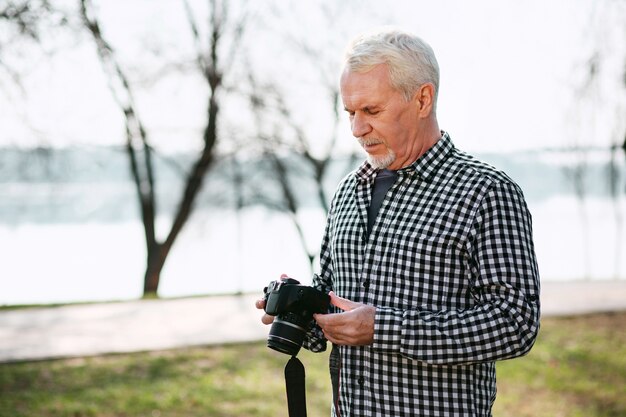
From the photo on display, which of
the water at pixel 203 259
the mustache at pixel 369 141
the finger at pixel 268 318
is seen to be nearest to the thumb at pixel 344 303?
the finger at pixel 268 318

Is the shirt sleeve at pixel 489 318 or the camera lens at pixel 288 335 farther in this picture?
the camera lens at pixel 288 335

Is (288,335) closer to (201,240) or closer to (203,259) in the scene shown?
(201,240)

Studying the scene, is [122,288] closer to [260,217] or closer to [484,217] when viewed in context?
[260,217]

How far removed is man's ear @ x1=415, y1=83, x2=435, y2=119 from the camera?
182 cm

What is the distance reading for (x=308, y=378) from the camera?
217 inches

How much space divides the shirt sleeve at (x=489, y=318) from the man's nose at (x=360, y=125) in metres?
0.39

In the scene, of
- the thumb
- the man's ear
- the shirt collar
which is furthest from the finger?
the man's ear

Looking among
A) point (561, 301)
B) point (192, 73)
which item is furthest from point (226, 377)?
point (192, 73)

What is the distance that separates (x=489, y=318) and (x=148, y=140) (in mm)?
10393

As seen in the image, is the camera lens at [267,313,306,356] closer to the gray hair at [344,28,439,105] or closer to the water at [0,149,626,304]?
the gray hair at [344,28,439,105]

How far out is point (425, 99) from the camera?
1.84 metres

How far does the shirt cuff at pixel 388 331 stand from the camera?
5.36 feet

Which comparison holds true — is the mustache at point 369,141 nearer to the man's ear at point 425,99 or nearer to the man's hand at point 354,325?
the man's ear at point 425,99

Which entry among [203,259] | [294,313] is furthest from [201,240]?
[294,313]
